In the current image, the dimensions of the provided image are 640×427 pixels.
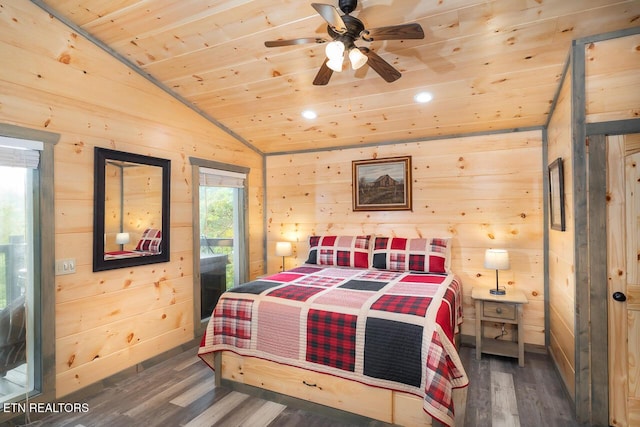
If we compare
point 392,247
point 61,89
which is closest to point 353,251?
point 392,247

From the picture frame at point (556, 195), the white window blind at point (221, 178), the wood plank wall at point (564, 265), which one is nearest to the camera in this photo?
the wood plank wall at point (564, 265)

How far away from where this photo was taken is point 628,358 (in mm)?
2080

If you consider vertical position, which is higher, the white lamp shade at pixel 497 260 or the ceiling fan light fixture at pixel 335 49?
the ceiling fan light fixture at pixel 335 49

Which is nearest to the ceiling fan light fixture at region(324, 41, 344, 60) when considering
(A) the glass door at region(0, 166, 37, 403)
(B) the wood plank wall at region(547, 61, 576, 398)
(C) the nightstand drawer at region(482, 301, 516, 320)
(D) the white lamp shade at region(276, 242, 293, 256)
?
(B) the wood plank wall at region(547, 61, 576, 398)

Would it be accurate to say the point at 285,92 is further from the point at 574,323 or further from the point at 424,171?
the point at 574,323

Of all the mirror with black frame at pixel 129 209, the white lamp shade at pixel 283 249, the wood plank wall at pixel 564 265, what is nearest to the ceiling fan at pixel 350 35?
the wood plank wall at pixel 564 265

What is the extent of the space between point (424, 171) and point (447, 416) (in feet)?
8.79

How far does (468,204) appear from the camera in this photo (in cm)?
370

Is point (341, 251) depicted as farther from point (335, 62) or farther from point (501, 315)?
point (335, 62)

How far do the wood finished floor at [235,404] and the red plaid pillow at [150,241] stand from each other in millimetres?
1086

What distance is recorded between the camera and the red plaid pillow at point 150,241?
3.07m

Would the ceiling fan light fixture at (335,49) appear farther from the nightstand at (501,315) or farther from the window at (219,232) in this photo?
the nightstand at (501,315)

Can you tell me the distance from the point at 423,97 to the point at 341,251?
1.87m

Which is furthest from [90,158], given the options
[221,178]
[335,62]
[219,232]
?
[335,62]
